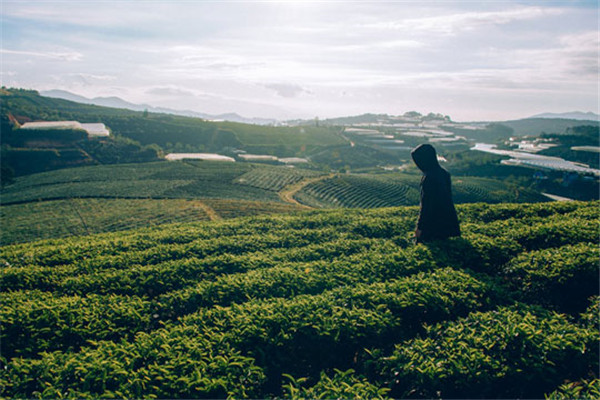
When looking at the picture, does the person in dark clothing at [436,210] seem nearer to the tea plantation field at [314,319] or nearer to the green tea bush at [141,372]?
the tea plantation field at [314,319]

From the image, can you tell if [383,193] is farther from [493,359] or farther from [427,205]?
[493,359]

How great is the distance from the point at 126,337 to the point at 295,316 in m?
4.82

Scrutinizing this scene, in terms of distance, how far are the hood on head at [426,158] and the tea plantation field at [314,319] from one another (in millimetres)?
3778

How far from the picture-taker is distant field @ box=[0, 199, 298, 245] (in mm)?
35688

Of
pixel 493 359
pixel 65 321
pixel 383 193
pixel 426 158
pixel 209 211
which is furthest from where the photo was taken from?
pixel 383 193

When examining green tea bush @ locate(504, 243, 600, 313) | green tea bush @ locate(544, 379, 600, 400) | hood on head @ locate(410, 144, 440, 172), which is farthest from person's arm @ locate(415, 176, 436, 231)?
green tea bush @ locate(544, 379, 600, 400)

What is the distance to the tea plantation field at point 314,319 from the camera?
762 cm

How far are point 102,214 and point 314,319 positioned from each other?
40.3 m

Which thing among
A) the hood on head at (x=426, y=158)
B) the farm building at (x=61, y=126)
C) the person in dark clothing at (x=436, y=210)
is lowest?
the person in dark clothing at (x=436, y=210)

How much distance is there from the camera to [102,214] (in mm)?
41531

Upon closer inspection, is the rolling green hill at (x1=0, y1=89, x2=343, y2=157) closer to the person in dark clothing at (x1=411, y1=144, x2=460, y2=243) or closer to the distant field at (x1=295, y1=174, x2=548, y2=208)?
the distant field at (x1=295, y1=174, x2=548, y2=208)

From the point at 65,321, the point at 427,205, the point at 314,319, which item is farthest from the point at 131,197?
the point at 314,319

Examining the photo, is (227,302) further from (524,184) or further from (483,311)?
(524,184)

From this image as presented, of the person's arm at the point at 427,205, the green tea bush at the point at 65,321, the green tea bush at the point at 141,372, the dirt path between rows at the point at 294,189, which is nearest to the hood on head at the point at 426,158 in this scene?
the person's arm at the point at 427,205
